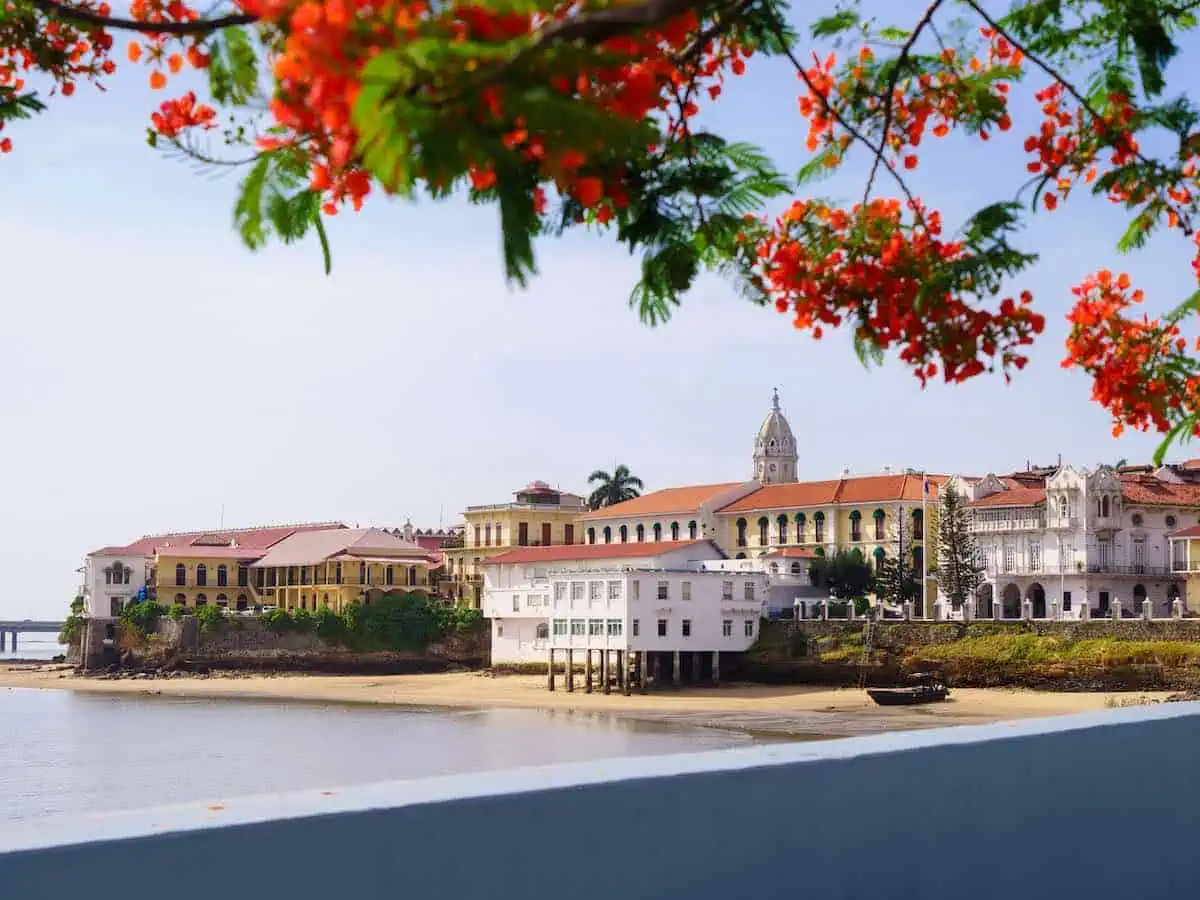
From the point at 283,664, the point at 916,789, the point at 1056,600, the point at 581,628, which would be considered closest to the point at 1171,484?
the point at 1056,600

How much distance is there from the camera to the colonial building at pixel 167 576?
8881cm

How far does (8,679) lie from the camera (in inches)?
3465

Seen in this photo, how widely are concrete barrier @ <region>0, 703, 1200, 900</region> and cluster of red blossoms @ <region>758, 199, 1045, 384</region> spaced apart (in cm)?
159

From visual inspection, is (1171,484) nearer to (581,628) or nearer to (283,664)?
(581,628)

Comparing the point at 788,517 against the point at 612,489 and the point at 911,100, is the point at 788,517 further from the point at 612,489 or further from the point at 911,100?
the point at 911,100

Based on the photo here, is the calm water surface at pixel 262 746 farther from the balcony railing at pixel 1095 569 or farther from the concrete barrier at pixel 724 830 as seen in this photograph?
the concrete barrier at pixel 724 830

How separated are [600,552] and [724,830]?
67.7 meters

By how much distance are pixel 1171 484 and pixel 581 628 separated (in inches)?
1117

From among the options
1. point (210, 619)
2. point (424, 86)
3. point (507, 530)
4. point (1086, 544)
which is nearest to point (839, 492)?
point (1086, 544)

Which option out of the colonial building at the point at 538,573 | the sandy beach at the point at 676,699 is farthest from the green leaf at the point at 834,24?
the colonial building at the point at 538,573

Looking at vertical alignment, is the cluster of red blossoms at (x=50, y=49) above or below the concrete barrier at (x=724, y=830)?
above

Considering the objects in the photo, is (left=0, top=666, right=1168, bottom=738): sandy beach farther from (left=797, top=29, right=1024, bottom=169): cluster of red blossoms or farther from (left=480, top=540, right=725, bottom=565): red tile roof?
(left=797, top=29, right=1024, bottom=169): cluster of red blossoms

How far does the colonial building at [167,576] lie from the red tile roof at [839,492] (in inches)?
1157

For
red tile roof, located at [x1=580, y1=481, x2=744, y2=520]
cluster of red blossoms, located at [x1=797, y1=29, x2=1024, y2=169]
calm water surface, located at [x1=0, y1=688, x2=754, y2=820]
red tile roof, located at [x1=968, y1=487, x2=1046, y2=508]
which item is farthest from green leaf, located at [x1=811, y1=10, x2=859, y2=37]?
red tile roof, located at [x1=580, y1=481, x2=744, y2=520]
